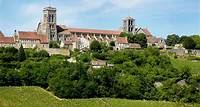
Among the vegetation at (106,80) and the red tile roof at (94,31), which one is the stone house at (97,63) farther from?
the red tile roof at (94,31)

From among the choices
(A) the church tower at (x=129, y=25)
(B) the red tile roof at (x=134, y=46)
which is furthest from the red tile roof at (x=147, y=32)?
(B) the red tile roof at (x=134, y=46)

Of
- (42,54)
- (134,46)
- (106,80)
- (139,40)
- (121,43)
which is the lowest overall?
(106,80)

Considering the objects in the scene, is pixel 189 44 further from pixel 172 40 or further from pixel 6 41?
pixel 6 41

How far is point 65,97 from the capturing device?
42.0 m

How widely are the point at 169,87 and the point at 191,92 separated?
219 centimetres

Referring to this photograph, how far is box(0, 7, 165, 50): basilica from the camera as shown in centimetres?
8425

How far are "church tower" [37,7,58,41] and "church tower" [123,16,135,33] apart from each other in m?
19.3

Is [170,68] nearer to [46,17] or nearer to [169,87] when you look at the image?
[169,87]

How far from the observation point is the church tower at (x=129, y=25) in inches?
4348

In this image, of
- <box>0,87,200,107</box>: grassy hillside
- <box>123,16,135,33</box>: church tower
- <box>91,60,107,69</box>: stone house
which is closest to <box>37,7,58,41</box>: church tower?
<box>123,16,135,33</box>: church tower

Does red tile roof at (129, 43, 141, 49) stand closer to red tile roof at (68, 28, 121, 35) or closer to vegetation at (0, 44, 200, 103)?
red tile roof at (68, 28, 121, 35)

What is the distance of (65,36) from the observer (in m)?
95.2

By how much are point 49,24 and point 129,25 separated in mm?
22261

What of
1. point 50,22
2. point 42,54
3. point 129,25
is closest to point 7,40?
point 50,22
